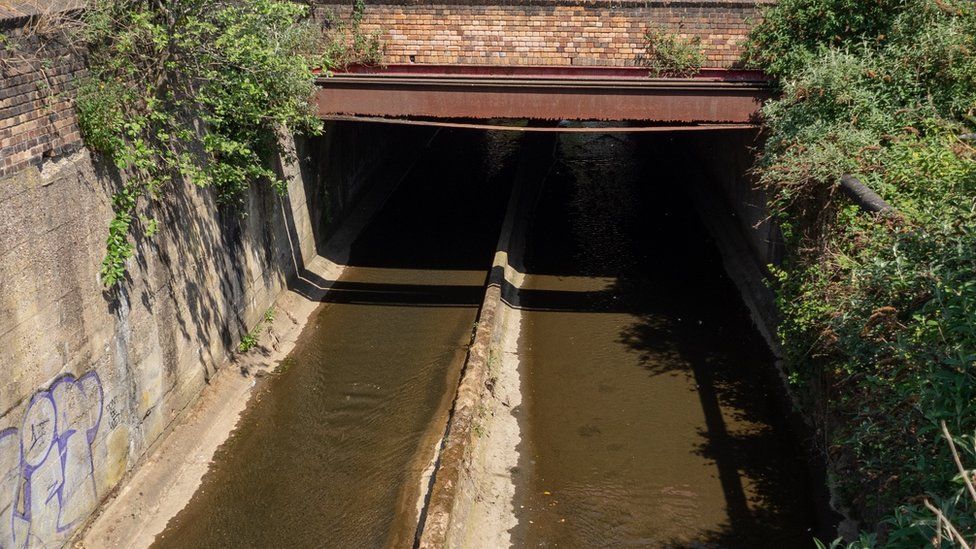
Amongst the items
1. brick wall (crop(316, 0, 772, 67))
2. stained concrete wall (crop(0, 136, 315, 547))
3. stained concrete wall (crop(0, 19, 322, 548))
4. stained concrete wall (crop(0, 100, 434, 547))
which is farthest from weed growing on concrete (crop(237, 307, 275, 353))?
brick wall (crop(316, 0, 772, 67))

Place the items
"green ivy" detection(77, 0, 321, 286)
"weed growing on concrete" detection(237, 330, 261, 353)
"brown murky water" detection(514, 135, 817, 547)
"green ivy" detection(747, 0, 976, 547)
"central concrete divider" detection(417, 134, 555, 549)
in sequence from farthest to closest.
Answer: "weed growing on concrete" detection(237, 330, 261, 353) → "brown murky water" detection(514, 135, 817, 547) → "green ivy" detection(77, 0, 321, 286) → "central concrete divider" detection(417, 134, 555, 549) → "green ivy" detection(747, 0, 976, 547)

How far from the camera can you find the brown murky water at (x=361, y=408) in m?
9.11

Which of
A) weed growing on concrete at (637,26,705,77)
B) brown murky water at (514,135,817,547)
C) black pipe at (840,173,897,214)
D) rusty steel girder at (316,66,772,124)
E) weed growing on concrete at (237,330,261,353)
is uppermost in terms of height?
weed growing on concrete at (637,26,705,77)

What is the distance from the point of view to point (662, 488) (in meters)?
9.61

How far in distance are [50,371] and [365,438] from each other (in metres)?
4.09

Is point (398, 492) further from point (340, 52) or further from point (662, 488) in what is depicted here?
point (340, 52)

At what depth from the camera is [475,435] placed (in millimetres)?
10008

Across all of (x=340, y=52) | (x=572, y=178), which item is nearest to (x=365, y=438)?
(x=340, y=52)

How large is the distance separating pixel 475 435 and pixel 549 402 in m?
1.75

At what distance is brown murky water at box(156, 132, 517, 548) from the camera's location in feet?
29.9

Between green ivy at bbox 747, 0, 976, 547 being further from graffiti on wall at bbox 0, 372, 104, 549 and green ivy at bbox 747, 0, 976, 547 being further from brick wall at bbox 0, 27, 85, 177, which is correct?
brick wall at bbox 0, 27, 85, 177

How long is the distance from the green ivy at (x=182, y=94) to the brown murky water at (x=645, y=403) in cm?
507

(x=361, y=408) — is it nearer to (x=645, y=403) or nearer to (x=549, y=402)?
(x=549, y=402)

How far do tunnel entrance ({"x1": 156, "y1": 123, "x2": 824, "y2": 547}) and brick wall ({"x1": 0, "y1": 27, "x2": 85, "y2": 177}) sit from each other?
4218 millimetres
